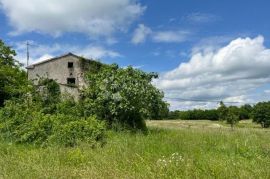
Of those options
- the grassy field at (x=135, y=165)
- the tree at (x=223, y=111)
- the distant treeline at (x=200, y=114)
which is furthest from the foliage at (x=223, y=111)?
the grassy field at (x=135, y=165)

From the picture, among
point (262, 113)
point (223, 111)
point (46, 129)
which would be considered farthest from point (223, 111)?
point (46, 129)

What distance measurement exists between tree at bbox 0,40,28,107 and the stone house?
155 inches

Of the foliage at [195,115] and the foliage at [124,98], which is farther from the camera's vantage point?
the foliage at [195,115]

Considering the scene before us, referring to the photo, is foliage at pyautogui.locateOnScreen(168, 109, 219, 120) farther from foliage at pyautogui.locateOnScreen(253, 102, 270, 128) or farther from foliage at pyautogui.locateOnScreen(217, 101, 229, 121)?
foliage at pyautogui.locateOnScreen(217, 101, 229, 121)

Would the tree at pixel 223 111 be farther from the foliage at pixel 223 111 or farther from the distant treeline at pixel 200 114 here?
the distant treeline at pixel 200 114

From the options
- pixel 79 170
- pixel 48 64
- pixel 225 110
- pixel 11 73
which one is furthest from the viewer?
pixel 225 110

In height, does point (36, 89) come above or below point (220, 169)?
above

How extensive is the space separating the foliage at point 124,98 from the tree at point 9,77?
6.34 metres

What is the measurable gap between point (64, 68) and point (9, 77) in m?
10.3

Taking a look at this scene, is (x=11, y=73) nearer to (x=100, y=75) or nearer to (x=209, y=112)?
(x=100, y=75)

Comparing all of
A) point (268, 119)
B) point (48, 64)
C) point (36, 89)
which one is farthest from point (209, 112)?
point (36, 89)

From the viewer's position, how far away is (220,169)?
7035mm

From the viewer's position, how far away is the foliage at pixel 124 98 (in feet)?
80.5

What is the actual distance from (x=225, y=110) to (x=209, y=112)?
186ft
